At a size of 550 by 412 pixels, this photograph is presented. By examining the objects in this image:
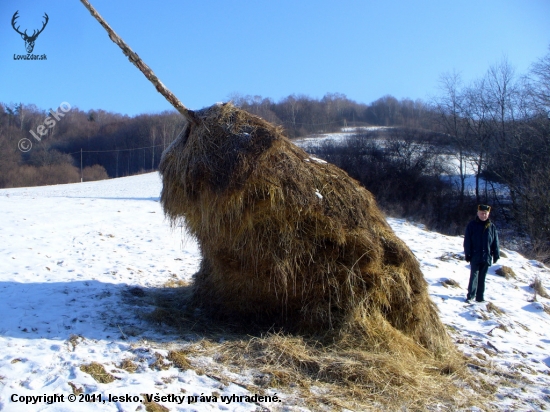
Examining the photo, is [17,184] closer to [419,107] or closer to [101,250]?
[101,250]

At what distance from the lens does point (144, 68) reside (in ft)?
18.1

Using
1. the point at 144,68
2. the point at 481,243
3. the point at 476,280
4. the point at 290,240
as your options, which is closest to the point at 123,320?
the point at 290,240

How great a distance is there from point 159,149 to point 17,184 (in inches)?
647

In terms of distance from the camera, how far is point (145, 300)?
673 cm

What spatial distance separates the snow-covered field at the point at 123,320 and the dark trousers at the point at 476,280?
27cm

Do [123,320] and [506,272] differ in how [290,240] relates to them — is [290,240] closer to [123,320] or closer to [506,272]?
[123,320]

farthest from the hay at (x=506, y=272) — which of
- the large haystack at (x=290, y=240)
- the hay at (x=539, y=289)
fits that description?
the large haystack at (x=290, y=240)

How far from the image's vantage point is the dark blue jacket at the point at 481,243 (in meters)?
8.38

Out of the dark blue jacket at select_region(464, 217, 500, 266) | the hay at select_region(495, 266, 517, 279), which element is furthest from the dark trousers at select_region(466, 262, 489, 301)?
the hay at select_region(495, 266, 517, 279)

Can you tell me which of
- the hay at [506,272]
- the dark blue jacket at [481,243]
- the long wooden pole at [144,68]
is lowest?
the hay at [506,272]

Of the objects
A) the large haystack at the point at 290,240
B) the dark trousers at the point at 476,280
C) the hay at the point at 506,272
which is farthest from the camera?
the hay at the point at 506,272

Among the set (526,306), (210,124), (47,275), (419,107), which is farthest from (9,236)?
(419,107)

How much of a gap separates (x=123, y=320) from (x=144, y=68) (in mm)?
3390

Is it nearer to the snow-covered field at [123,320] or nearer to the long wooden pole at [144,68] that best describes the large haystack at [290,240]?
the long wooden pole at [144,68]
